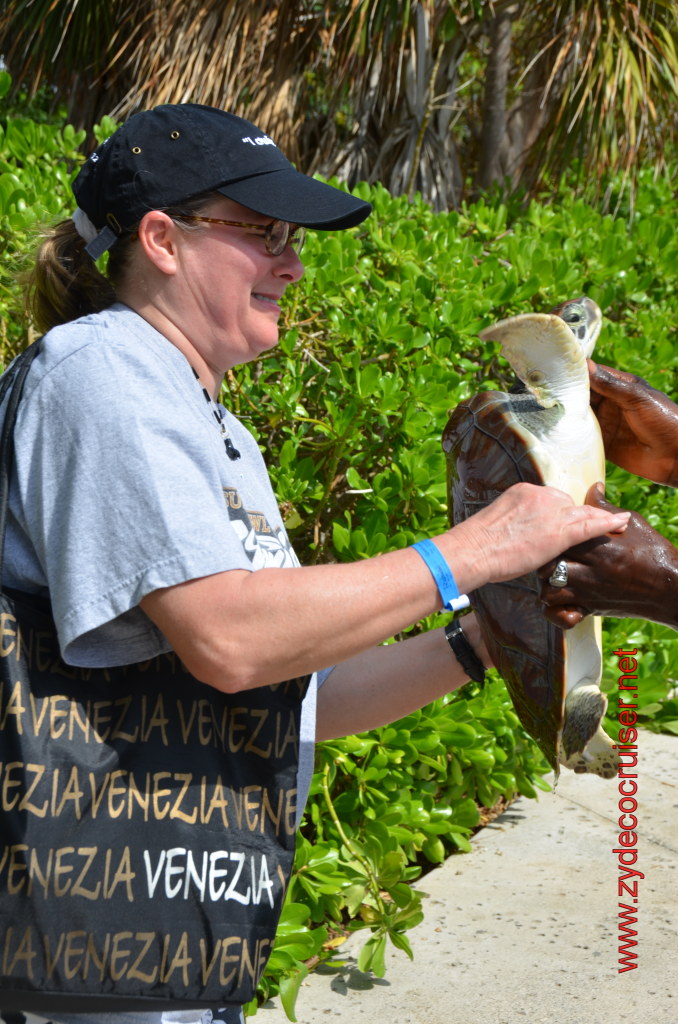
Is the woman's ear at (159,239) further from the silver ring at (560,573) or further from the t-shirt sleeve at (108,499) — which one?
the silver ring at (560,573)

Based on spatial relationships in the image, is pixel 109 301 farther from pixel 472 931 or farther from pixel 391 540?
pixel 472 931

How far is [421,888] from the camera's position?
3006 millimetres

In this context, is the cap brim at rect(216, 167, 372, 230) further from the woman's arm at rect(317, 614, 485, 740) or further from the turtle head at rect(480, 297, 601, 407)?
the woman's arm at rect(317, 614, 485, 740)

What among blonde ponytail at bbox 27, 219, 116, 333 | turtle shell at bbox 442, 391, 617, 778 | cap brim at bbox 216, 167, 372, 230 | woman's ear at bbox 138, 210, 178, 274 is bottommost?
turtle shell at bbox 442, 391, 617, 778

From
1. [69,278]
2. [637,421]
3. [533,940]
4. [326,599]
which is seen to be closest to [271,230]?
[69,278]

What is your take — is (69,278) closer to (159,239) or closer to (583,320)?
(159,239)

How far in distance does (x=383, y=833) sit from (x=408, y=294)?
1559mm

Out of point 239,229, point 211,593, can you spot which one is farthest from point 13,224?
point 211,593

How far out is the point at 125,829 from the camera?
1.28 meters

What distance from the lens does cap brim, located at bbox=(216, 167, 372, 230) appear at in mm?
1403

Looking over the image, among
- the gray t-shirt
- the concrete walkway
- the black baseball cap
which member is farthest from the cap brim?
the concrete walkway

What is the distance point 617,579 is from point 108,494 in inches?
26.6

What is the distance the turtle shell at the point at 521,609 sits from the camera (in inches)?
58.8

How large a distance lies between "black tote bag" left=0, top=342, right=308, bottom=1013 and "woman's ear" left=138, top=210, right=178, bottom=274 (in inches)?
9.2
